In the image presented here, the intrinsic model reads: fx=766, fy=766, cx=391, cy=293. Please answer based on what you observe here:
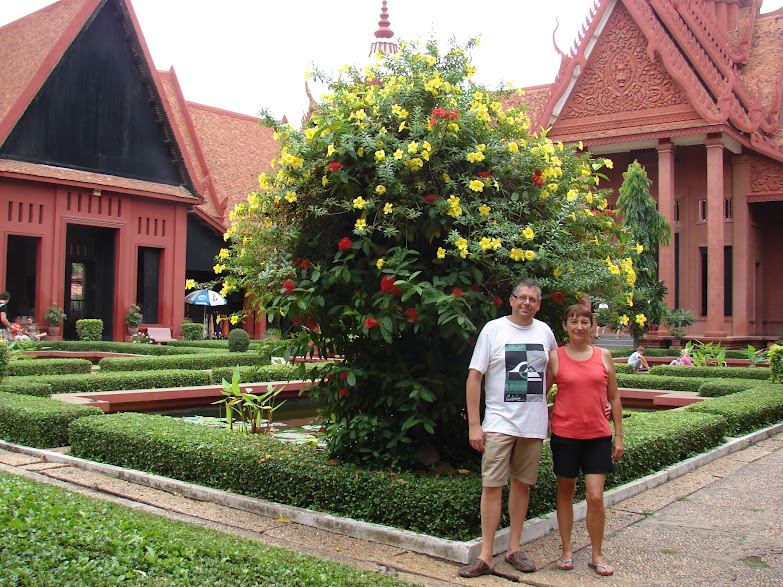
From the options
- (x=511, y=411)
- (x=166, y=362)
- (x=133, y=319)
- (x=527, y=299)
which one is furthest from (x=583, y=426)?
(x=133, y=319)

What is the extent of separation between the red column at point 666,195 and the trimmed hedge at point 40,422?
1921 centimetres

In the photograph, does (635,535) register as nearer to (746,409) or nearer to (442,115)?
(442,115)

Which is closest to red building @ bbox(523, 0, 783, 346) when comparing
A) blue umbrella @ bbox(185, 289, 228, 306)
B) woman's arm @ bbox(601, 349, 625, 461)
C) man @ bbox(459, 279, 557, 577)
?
blue umbrella @ bbox(185, 289, 228, 306)

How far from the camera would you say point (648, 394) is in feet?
44.3

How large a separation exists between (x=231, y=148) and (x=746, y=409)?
29259mm

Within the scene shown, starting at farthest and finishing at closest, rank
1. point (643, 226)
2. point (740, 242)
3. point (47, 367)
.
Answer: point (740, 242)
point (643, 226)
point (47, 367)

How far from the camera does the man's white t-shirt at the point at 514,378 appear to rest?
4469 millimetres

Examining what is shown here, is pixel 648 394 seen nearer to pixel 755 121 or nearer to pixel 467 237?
pixel 467 237

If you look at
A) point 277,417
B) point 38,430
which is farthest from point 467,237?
point 277,417

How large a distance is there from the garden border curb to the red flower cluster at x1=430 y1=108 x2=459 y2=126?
2759 mm

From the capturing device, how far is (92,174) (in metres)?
24.1

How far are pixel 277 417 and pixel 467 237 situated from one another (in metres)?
7.25

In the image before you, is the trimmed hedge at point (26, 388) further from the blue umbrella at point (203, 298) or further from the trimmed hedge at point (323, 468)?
the blue umbrella at point (203, 298)

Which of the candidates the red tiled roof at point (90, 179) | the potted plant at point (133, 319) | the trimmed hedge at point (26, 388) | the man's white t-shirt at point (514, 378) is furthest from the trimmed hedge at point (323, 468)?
the potted plant at point (133, 319)
